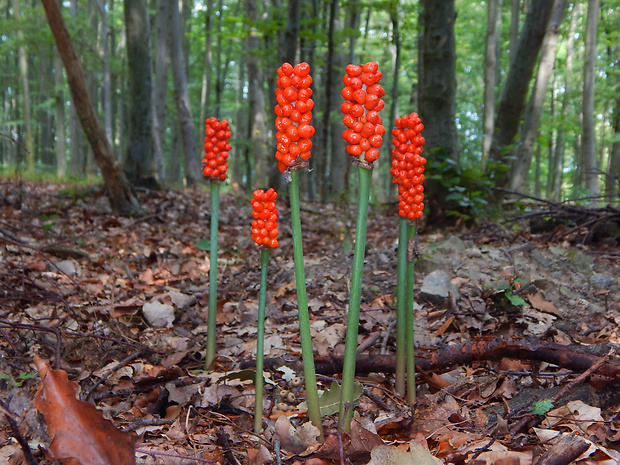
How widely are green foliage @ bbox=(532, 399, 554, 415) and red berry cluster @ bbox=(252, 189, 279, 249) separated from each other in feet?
3.55

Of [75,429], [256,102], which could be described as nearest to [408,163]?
[75,429]

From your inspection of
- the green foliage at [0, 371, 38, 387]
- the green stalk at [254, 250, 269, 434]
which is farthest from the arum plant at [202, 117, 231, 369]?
the green foliage at [0, 371, 38, 387]

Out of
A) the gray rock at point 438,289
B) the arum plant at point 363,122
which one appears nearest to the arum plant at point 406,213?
the arum plant at point 363,122

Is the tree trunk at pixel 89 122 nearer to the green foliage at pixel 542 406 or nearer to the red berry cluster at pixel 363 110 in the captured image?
the red berry cluster at pixel 363 110

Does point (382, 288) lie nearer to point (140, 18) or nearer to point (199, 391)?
point (199, 391)

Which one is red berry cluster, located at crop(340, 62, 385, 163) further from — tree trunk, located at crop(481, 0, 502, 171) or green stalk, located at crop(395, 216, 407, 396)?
tree trunk, located at crop(481, 0, 502, 171)

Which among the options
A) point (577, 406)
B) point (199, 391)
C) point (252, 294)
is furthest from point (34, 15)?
point (577, 406)

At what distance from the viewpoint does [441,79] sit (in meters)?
5.49

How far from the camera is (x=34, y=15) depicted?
46.1 feet

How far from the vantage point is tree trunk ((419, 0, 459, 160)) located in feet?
18.0

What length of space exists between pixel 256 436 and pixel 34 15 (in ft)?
55.4

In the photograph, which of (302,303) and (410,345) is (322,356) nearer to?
(410,345)

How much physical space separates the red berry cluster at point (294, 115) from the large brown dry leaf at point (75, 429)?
0.90 m

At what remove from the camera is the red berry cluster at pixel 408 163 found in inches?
67.7
